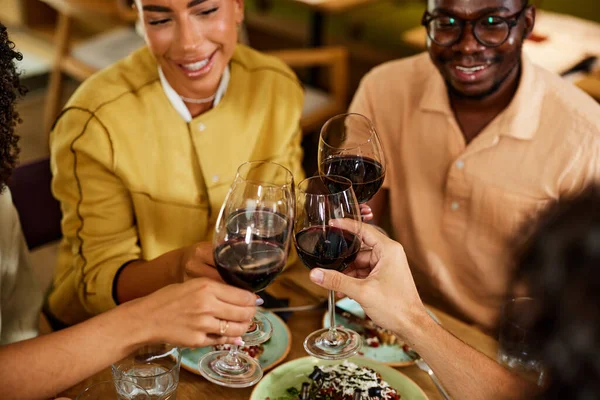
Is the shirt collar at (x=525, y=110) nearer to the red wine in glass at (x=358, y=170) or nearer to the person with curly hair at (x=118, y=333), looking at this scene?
the red wine in glass at (x=358, y=170)

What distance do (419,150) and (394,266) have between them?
0.88 m

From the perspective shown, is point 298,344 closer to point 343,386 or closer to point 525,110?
point 343,386

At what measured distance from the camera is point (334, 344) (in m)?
1.42

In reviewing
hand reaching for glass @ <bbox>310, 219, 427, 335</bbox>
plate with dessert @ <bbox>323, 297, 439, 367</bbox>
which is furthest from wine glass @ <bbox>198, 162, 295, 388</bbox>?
plate with dessert @ <bbox>323, 297, 439, 367</bbox>

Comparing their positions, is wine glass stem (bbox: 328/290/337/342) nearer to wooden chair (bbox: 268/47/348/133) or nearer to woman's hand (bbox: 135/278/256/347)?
woman's hand (bbox: 135/278/256/347)

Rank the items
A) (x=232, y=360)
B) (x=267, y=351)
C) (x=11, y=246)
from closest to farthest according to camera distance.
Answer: (x=232, y=360), (x=267, y=351), (x=11, y=246)

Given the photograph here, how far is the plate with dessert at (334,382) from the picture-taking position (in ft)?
4.50

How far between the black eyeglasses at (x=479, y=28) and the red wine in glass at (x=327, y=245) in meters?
0.86

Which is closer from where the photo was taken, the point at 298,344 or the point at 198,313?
the point at 198,313

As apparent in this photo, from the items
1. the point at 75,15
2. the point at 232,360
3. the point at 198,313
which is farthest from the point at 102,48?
the point at 198,313

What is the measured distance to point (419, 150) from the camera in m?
2.12

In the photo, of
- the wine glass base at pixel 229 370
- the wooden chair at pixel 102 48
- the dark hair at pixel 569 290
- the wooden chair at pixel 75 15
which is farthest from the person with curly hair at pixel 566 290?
the wooden chair at pixel 75 15

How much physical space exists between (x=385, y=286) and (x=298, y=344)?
0.34 metres

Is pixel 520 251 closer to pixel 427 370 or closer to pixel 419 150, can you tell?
pixel 427 370
